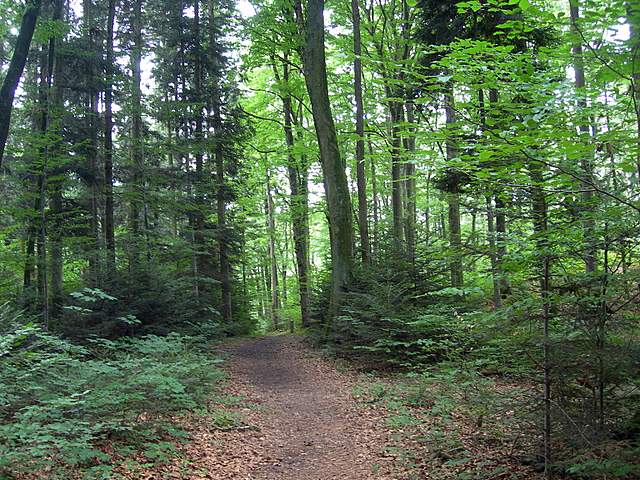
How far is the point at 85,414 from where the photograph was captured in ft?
17.4

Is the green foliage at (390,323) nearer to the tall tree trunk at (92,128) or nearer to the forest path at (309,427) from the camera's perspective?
the forest path at (309,427)

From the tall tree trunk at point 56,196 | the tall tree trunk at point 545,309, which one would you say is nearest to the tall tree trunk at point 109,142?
the tall tree trunk at point 56,196

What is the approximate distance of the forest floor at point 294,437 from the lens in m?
5.21

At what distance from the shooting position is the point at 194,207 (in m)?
16.6

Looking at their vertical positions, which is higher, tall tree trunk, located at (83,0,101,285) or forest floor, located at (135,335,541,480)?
tall tree trunk, located at (83,0,101,285)

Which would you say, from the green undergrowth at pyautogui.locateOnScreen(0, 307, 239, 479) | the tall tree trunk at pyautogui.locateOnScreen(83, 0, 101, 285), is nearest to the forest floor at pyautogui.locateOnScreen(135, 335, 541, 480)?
the green undergrowth at pyautogui.locateOnScreen(0, 307, 239, 479)

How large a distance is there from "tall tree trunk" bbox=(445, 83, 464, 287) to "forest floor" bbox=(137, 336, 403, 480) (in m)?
2.65

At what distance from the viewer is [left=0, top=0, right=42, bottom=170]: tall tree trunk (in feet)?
30.8


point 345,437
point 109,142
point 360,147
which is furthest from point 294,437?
point 109,142

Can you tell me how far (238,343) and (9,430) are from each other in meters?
12.9

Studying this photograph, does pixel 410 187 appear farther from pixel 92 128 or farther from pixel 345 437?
pixel 345 437

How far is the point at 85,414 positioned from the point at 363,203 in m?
10.8

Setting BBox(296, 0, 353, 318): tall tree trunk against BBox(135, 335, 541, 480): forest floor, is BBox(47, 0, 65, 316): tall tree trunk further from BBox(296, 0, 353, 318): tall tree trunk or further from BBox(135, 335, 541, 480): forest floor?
BBox(135, 335, 541, 480): forest floor

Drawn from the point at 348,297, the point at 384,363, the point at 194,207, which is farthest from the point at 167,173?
the point at 384,363
